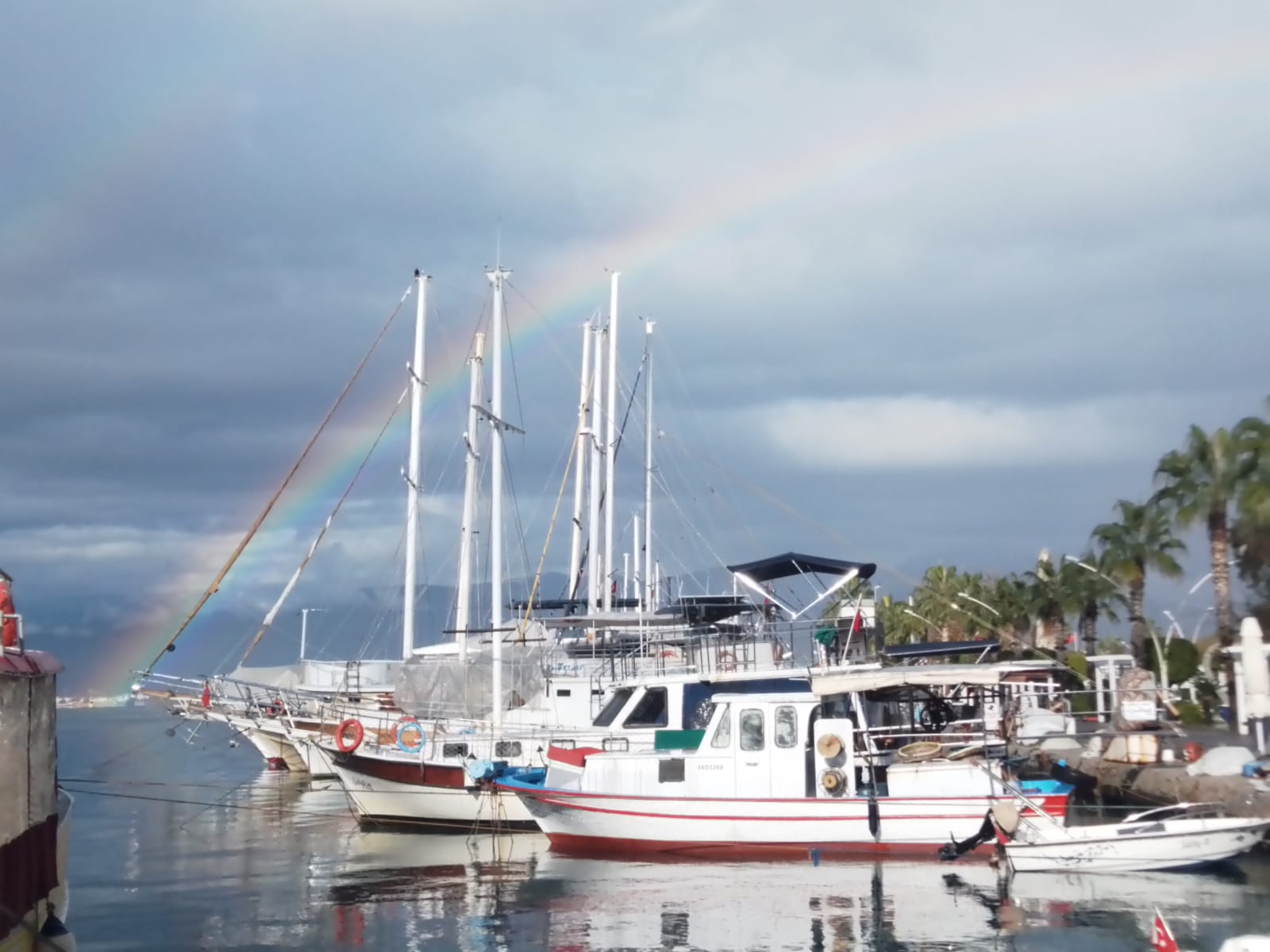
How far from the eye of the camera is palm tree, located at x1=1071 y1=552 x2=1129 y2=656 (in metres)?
54.1

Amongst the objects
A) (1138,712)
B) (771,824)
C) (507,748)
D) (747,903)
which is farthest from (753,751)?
(1138,712)

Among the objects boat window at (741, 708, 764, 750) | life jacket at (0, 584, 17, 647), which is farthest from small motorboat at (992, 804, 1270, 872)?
life jacket at (0, 584, 17, 647)

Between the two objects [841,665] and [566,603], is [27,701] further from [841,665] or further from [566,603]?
[566,603]

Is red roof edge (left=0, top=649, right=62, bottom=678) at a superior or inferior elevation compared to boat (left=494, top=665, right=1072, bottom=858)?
superior

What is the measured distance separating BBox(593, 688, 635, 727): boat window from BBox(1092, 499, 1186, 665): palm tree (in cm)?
2583

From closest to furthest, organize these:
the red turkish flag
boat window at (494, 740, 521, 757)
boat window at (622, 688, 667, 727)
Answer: the red turkish flag
boat window at (622, 688, 667, 727)
boat window at (494, 740, 521, 757)

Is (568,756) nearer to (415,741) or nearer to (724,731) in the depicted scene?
(724,731)

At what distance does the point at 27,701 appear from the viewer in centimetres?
1444

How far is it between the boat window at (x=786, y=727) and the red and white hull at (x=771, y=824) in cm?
115

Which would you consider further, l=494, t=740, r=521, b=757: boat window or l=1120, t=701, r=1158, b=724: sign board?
l=494, t=740, r=521, b=757: boat window

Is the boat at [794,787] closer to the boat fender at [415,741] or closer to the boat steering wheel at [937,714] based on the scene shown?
the boat steering wheel at [937,714]

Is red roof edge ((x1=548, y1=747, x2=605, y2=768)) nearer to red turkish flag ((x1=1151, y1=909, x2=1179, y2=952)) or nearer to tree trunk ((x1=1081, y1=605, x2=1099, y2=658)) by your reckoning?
red turkish flag ((x1=1151, y1=909, x2=1179, y2=952))

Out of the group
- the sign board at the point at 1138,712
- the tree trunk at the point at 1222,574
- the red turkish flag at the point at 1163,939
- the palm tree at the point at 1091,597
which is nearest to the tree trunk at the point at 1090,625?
the palm tree at the point at 1091,597

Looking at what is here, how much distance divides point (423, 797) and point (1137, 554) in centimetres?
3078
